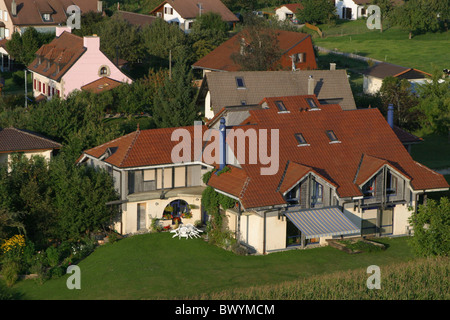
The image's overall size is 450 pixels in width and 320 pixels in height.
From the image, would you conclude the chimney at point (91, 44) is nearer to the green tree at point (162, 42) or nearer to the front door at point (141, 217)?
the green tree at point (162, 42)

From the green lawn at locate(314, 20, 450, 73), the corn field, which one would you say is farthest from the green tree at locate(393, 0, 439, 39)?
the corn field

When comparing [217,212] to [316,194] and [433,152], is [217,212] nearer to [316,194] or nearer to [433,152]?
[316,194]

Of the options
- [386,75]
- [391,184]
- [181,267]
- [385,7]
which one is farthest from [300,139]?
[385,7]

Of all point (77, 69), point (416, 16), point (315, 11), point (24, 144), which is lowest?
point (24, 144)

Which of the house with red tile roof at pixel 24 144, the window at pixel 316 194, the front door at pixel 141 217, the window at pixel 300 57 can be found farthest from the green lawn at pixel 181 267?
the window at pixel 300 57
